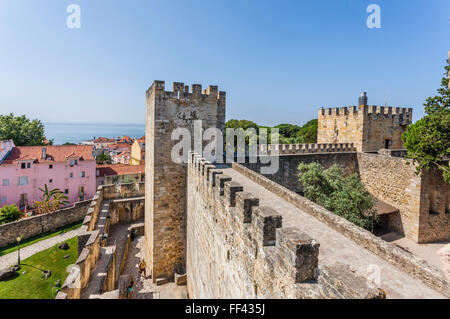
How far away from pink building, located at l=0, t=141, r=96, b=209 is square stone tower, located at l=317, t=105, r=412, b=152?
25.8m

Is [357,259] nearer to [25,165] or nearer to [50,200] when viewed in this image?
[50,200]

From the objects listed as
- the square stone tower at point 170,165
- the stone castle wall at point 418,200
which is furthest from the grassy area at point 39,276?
the stone castle wall at point 418,200

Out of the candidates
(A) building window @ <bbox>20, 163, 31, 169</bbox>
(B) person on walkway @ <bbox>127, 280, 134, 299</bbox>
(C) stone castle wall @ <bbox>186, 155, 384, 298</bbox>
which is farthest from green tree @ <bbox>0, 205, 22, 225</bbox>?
(C) stone castle wall @ <bbox>186, 155, 384, 298</bbox>

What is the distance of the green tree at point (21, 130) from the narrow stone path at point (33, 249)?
22.8 metres

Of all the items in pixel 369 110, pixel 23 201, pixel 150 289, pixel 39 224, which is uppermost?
pixel 369 110

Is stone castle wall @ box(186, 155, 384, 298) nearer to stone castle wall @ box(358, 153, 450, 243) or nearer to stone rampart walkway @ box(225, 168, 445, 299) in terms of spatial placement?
stone rampart walkway @ box(225, 168, 445, 299)

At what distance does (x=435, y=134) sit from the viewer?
36.3ft

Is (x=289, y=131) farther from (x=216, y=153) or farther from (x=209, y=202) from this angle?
(x=209, y=202)

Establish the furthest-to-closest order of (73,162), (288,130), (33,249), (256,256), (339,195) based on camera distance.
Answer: (288,130) < (73,162) < (33,249) < (339,195) < (256,256)

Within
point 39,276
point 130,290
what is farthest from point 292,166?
point 39,276

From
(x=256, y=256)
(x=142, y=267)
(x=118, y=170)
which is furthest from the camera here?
(x=118, y=170)

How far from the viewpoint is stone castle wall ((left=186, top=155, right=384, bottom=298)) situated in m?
2.48

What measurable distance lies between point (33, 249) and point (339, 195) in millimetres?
19863
